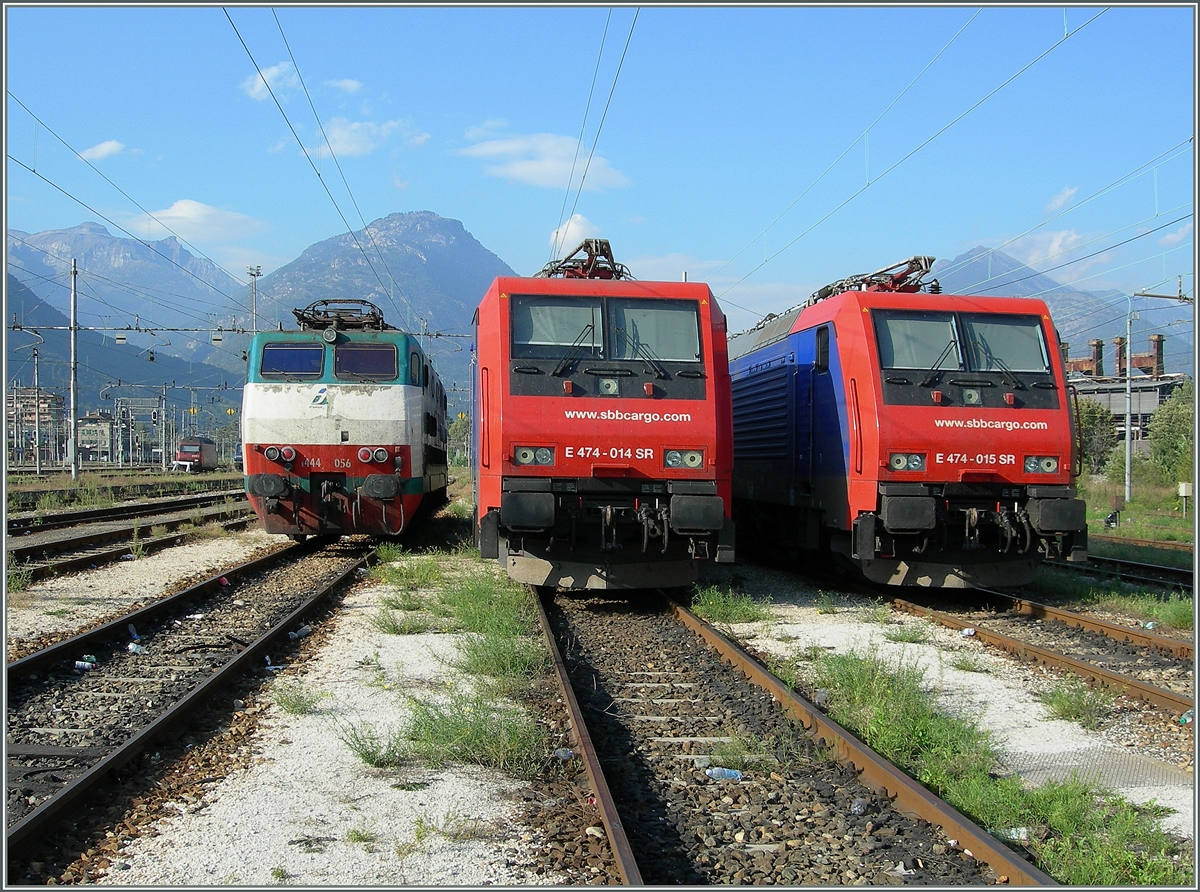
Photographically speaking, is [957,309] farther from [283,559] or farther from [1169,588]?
[283,559]

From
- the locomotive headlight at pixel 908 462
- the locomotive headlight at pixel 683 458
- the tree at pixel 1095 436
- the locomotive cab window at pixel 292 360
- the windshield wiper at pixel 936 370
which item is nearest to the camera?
the locomotive headlight at pixel 683 458

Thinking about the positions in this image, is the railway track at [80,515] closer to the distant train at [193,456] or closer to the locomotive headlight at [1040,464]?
the locomotive headlight at [1040,464]

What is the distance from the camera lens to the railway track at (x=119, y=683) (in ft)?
15.6

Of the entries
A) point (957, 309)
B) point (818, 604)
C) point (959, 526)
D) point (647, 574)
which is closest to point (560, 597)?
point (647, 574)

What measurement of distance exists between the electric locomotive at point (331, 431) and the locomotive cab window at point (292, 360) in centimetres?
1

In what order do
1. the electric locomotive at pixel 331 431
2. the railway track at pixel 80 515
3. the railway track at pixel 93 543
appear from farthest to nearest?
1. the railway track at pixel 80 515
2. the electric locomotive at pixel 331 431
3. the railway track at pixel 93 543

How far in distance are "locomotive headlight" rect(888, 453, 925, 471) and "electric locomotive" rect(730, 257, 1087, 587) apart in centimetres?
1

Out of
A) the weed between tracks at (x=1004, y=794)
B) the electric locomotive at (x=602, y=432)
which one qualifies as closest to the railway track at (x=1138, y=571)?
the electric locomotive at (x=602, y=432)

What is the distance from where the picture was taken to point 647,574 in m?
10.1

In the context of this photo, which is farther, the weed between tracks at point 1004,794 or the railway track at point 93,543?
the railway track at point 93,543

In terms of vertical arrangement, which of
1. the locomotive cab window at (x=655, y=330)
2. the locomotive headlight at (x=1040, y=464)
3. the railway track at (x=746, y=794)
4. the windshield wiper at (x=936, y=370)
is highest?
the locomotive cab window at (x=655, y=330)

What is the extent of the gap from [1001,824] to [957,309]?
7.25 metres

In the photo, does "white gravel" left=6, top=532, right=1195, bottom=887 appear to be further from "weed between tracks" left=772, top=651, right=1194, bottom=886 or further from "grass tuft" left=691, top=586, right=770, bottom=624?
"grass tuft" left=691, top=586, right=770, bottom=624

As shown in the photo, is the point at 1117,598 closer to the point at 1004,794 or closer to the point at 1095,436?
the point at 1004,794
